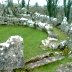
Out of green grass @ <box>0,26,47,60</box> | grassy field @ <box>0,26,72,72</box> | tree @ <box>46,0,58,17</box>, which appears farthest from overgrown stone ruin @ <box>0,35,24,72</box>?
tree @ <box>46,0,58,17</box>

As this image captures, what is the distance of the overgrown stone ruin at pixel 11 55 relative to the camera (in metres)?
20.5

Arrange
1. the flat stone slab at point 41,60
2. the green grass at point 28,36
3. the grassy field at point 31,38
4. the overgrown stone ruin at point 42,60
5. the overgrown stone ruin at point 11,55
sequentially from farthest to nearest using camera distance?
1. the green grass at point 28,36
2. the grassy field at point 31,38
3. the overgrown stone ruin at point 42,60
4. the flat stone slab at point 41,60
5. the overgrown stone ruin at point 11,55

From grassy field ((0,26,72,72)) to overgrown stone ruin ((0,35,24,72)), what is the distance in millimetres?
591

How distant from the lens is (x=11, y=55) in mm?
20750

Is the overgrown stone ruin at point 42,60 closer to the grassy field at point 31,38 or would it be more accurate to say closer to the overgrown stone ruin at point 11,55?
the grassy field at point 31,38

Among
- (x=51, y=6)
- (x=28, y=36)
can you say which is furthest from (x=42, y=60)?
(x=51, y=6)

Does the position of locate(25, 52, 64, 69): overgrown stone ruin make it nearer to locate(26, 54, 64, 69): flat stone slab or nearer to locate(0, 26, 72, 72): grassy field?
locate(26, 54, 64, 69): flat stone slab

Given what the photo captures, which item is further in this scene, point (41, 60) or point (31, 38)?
point (31, 38)

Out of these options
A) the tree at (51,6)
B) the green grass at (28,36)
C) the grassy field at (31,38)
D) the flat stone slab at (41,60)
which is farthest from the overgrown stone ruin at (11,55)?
the tree at (51,6)

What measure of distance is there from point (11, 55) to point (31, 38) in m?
11.8

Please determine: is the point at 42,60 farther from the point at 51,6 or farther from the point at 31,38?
the point at 51,6

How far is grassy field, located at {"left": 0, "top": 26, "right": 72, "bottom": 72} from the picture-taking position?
22.7 metres

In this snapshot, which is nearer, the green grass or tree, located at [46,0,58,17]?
the green grass

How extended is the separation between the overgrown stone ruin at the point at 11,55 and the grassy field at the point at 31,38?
0.59 meters
